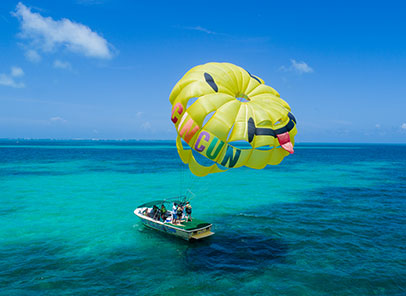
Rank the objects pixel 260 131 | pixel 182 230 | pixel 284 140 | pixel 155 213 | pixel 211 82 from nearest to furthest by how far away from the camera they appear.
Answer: pixel 260 131 < pixel 284 140 < pixel 211 82 < pixel 182 230 < pixel 155 213

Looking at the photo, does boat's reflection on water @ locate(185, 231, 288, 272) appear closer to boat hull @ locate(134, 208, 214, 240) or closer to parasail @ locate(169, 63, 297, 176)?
boat hull @ locate(134, 208, 214, 240)

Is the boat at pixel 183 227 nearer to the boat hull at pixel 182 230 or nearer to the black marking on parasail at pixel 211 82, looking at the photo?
the boat hull at pixel 182 230

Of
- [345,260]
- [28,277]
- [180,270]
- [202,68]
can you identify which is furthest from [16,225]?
[345,260]

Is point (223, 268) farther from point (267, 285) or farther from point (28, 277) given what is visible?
point (28, 277)

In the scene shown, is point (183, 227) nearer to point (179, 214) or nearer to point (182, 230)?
point (182, 230)

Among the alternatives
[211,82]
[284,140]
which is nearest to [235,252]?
[284,140]

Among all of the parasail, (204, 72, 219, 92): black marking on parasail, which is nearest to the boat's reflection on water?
the parasail

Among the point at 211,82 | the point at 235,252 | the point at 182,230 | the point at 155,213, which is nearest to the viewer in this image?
the point at 211,82
